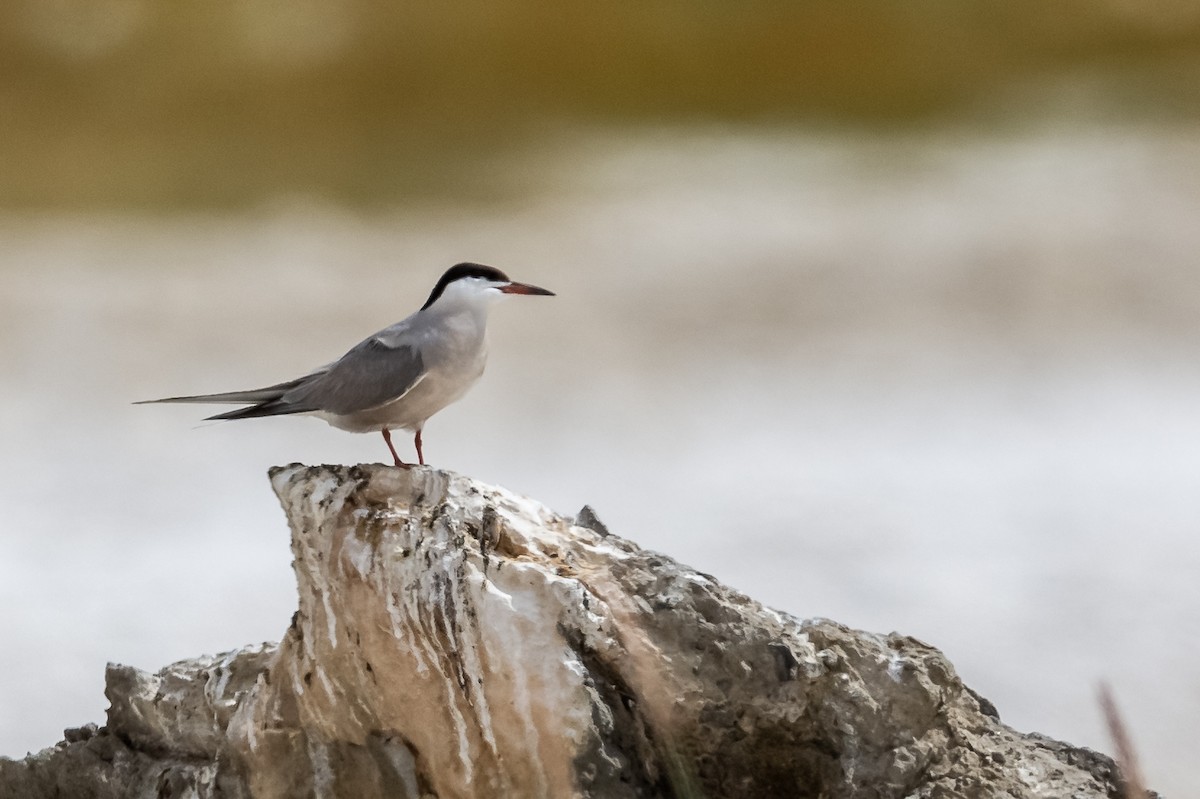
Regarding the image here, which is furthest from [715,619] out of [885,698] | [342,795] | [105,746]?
[105,746]

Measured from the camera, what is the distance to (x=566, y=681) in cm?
491

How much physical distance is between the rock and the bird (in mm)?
815

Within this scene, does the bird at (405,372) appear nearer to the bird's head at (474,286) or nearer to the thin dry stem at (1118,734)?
the bird's head at (474,286)

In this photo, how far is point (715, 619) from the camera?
5.11m

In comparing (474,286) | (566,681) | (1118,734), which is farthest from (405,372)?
(1118,734)

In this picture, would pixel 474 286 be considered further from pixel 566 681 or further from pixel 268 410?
pixel 566 681

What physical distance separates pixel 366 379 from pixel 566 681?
212cm

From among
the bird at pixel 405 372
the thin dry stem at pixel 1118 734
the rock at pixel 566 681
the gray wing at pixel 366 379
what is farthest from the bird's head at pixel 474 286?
the thin dry stem at pixel 1118 734

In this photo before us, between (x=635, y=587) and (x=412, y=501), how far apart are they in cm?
97

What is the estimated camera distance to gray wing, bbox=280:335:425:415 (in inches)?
250

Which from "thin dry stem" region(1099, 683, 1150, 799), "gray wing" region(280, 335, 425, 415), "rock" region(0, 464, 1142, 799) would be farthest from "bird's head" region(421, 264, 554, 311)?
"thin dry stem" region(1099, 683, 1150, 799)

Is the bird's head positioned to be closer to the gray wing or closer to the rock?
the gray wing

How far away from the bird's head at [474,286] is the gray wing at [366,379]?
36 cm

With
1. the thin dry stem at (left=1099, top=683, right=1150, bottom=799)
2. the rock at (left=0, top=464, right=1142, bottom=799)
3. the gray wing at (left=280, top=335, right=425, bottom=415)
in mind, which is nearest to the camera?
the thin dry stem at (left=1099, top=683, right=1150, bottom=799)
